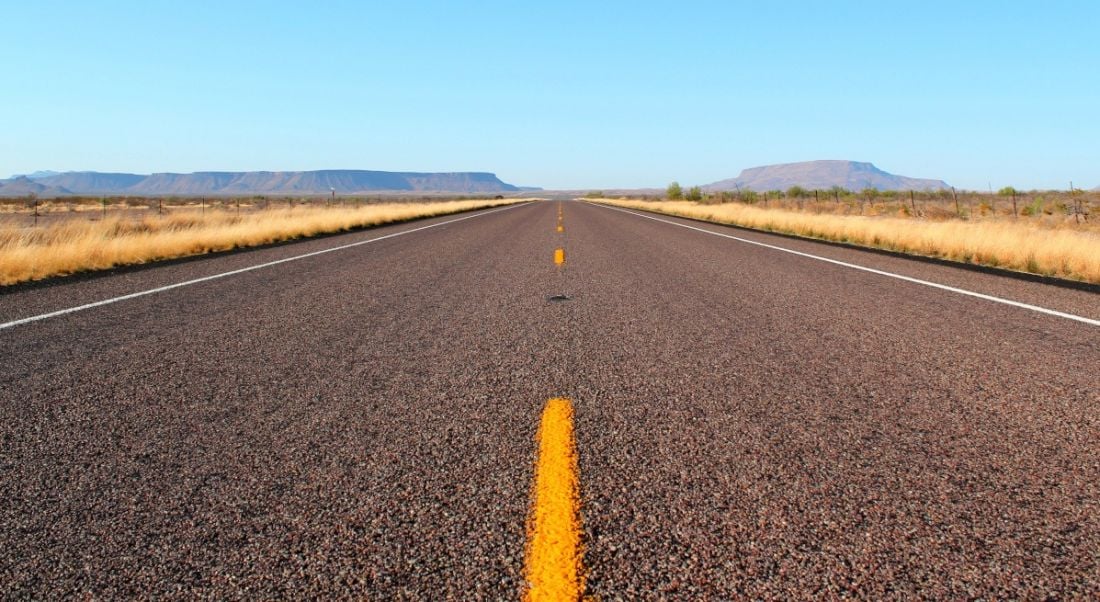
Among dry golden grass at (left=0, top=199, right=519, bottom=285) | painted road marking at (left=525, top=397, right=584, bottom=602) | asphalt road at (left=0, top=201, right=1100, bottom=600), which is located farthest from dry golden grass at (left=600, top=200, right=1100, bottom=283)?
dry golden grass at (left=0, top=199, right=519, bottom=285)

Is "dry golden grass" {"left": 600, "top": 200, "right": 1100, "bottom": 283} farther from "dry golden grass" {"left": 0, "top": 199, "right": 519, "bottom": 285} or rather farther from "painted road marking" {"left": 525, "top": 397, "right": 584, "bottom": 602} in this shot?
"dry golden grass" {"left": 0, "top": 199, "right": 519, "bottom": 285}

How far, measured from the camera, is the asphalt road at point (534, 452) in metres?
1.90

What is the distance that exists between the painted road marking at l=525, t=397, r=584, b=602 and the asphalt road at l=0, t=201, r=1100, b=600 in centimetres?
5

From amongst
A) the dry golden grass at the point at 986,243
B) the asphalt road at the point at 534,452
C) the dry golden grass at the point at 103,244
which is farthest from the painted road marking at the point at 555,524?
→ the dry golden grass at the point at 986,243

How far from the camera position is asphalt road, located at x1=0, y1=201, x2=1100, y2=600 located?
190 cm

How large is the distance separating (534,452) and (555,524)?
60 centimetres

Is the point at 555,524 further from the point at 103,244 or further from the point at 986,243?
the point at 986,243

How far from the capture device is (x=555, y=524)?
6.92 ft

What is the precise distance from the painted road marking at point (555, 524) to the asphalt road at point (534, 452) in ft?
0.15

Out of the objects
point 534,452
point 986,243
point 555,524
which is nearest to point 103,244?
point 534,452

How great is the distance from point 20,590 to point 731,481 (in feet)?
7.39

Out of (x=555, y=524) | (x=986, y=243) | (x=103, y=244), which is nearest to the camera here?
(x=555, y=524)

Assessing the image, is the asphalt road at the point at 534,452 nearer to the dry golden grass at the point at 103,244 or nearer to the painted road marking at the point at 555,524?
the painted road marking at the point at 555,524

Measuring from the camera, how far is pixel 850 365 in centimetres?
417
